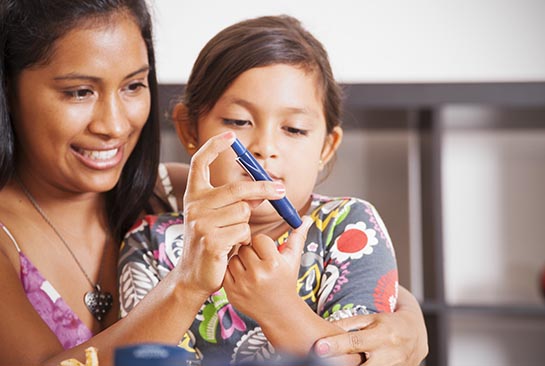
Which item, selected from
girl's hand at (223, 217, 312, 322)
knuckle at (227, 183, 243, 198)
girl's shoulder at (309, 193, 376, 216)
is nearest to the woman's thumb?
girl's hand at (223, 217, 312, 322)

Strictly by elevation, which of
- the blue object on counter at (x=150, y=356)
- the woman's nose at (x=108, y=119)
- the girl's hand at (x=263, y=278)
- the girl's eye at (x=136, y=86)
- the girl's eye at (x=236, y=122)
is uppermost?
the blue object on counter at (x=150, y=356)

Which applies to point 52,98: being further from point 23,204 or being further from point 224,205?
point 224,205

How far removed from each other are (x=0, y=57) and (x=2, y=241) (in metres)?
0.32

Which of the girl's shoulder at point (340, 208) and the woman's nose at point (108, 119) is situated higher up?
the woman's nose at point (108, 119)

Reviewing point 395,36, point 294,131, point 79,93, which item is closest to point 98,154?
point 79,93

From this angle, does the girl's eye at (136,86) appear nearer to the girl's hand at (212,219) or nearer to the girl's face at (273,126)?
the girl's face at (273,126)

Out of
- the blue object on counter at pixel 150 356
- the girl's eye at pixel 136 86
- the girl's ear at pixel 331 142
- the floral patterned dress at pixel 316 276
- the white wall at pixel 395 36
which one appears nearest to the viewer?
the blue object on counter at pixel 150 356

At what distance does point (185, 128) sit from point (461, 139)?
1.92m

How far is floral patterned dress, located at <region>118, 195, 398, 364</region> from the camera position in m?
1.40

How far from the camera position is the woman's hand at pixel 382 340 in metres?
1.20

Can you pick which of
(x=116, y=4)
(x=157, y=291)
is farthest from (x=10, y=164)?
(x=157, y=291)

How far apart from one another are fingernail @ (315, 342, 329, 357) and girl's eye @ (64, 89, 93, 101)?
599mm

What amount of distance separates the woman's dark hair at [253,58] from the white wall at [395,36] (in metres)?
1.64

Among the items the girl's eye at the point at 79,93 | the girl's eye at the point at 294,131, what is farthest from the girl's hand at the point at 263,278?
the girl's eye at the point at 79,93
